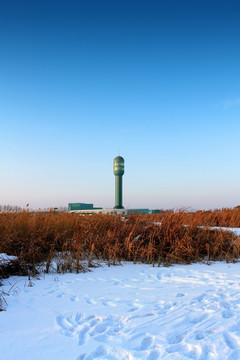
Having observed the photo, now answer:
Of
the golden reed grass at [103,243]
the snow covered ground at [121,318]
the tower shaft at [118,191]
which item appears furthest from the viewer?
the tower shaft at [118,191]

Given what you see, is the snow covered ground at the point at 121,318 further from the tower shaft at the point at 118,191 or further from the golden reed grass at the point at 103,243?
the tower shaft at the point at 118,191

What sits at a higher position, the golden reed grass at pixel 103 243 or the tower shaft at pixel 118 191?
the tower shaft at pixel 118 191

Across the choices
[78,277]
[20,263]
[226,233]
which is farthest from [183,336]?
[226,233]

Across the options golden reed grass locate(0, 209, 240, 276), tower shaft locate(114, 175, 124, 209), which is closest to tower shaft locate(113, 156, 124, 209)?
tower shaft locate(114, 175, 124, 209)

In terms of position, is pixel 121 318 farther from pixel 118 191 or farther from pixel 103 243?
pixel 118 191

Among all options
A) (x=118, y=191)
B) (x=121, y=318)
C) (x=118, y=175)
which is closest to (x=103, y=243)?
(x=121, y=318)

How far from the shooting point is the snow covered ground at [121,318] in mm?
2053

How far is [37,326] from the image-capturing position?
2492 millimetres

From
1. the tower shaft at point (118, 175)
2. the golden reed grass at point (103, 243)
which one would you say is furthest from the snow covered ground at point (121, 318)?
the tower shaft at point (118, 175)

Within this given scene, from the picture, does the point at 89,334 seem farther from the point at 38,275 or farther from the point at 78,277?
the point at 38,275

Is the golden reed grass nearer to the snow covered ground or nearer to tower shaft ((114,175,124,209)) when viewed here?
the snow covered ground

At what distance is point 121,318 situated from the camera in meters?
2.59

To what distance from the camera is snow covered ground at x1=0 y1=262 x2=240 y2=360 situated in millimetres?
2053

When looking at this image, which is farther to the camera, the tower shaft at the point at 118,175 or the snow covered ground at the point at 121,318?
the tower shaft at the point at 118,175
